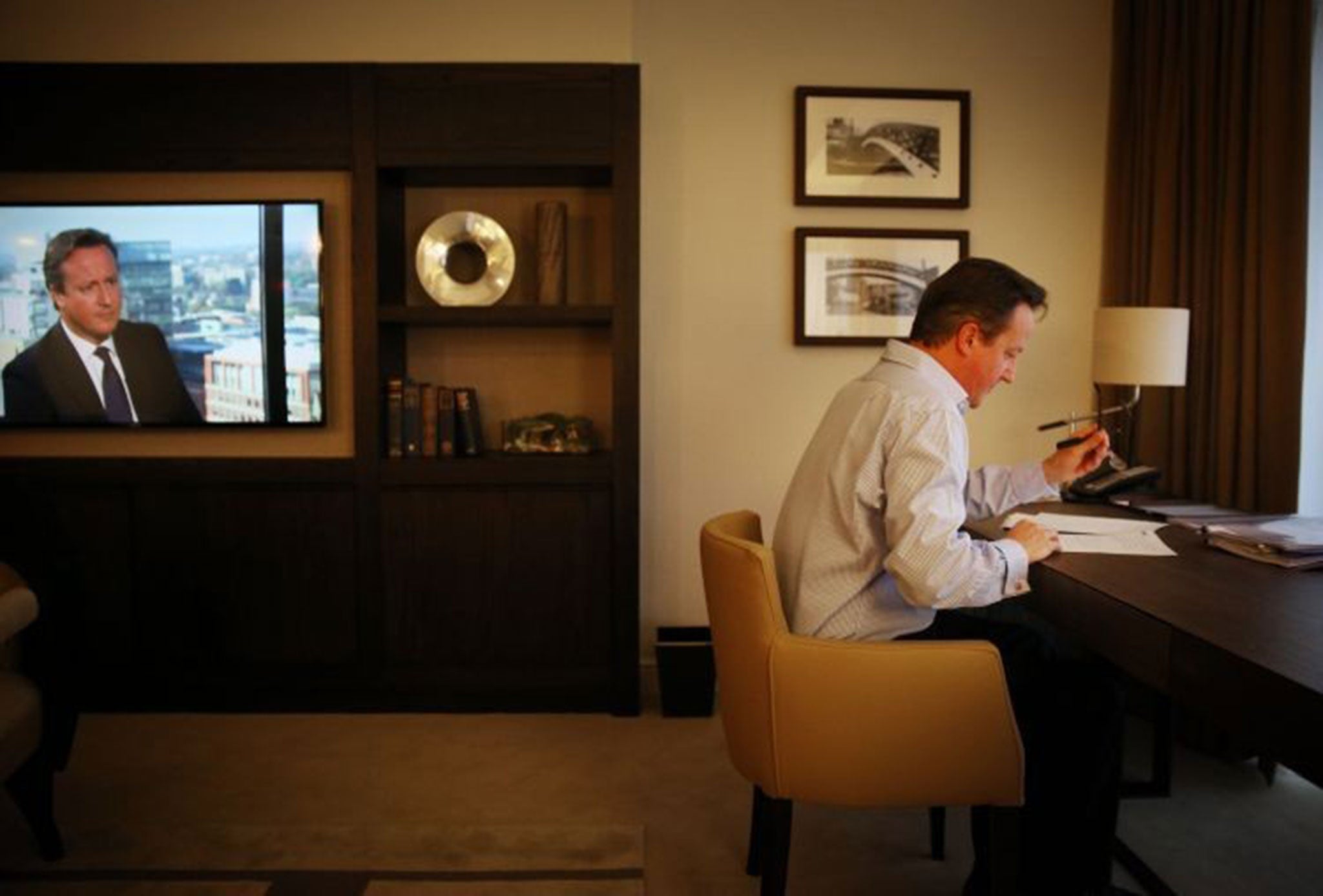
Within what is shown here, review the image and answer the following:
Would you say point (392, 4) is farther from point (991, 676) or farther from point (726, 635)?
point (991, 676)

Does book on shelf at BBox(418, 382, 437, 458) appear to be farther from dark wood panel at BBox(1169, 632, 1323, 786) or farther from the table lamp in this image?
dark wood panel at BBox(1169, 632, 1323, 786)

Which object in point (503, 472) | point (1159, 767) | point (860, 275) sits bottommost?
point (1159, 767)

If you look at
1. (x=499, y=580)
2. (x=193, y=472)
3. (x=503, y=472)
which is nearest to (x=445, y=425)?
(x=503, y=472)

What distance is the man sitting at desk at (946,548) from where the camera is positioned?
1564mm

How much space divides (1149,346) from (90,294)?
329 cm

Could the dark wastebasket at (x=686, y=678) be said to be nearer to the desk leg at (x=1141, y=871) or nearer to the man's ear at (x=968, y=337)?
the desk leg at (x=1141, y=871)

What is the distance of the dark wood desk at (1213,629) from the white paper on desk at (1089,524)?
0.14 meters

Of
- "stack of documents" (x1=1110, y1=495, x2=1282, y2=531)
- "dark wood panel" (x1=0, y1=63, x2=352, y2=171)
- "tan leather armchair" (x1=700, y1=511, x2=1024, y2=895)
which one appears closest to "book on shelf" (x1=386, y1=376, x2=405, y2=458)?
"dark wood panel" (x1=0, y1=63, x2=352, y2=171)

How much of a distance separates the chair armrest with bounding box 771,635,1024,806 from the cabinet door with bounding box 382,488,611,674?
1.56m

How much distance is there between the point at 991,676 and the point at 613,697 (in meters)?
1.77

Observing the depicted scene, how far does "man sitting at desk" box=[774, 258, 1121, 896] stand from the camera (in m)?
1.56

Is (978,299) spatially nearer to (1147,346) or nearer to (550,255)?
(1147,346)

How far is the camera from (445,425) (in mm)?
3148

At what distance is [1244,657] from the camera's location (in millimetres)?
1207
